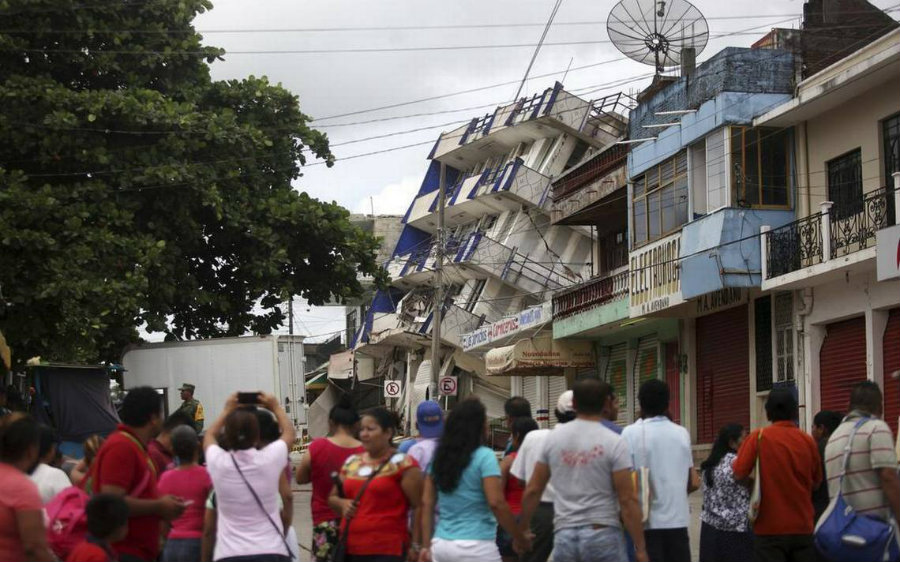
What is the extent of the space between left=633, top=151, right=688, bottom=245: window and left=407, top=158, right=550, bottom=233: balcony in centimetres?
1406

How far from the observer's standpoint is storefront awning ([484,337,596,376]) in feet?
121

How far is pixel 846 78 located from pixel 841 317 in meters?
4.12

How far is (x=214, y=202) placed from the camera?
26.6 m

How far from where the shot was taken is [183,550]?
9.31 metres

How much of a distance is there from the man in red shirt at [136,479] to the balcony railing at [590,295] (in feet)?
79.3

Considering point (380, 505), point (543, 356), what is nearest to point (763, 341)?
point (543, 356)

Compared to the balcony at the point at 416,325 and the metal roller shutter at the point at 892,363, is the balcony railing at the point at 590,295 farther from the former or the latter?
the balcony at the point at 416,325

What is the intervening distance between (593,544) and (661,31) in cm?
2470

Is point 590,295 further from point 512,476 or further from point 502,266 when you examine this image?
point 512,476

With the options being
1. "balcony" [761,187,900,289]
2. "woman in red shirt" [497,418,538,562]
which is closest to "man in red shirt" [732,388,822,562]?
"woman in red shirt" [497,418,538,562]

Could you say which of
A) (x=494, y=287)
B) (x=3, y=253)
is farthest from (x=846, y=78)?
(x=494, y=287)

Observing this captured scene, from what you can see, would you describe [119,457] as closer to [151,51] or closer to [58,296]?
[58,296]

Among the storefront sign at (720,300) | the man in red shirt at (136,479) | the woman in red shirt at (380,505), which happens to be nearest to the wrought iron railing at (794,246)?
the storefront sign at (720,300)

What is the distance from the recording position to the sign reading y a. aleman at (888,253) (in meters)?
20.9
